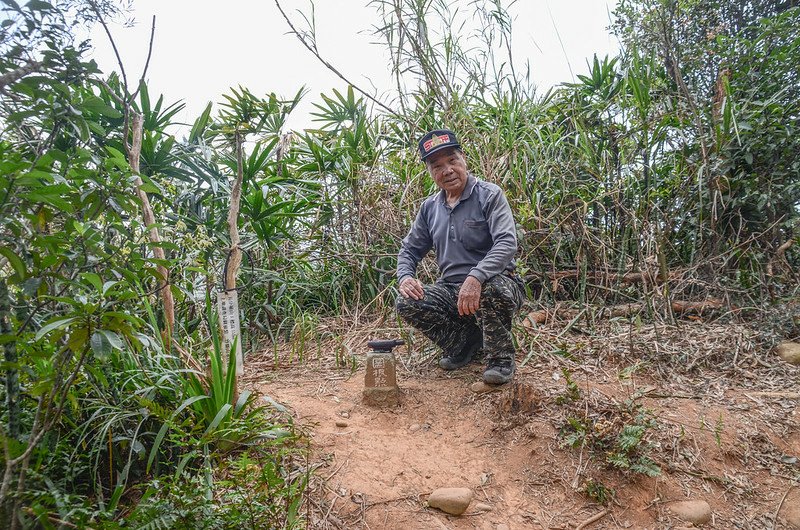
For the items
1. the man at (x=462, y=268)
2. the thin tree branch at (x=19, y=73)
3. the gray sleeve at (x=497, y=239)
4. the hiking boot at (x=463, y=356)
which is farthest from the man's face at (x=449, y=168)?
the thin tree branch at (x=19, y=73)

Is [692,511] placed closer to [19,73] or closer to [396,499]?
[396,499]

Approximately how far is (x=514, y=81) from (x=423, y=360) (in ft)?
8.34

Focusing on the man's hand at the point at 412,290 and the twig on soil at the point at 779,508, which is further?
the man's hand at the point at 412,290

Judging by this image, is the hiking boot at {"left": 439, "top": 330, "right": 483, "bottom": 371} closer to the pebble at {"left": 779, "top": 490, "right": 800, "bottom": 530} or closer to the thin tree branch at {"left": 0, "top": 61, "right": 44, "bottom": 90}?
the pebble at {"left": 779, "top": 490, "right": 800, "bottom": 530}

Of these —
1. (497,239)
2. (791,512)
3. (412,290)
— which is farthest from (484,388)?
(791,512)

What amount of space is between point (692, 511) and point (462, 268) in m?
1.58

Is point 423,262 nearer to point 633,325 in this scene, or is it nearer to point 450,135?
point 450,135

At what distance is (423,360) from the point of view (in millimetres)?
3365

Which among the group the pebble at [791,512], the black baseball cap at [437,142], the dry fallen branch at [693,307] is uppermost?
the black baseball cap at [437,142]

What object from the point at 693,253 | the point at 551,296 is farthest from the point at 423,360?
the point at 693,253

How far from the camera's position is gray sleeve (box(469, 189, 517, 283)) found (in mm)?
2705

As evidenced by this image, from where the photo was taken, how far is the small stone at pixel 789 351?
3160 millimetres

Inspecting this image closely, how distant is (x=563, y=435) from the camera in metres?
2.39

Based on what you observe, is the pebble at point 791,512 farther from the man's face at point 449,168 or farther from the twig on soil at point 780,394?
the man's face at point 449,168
